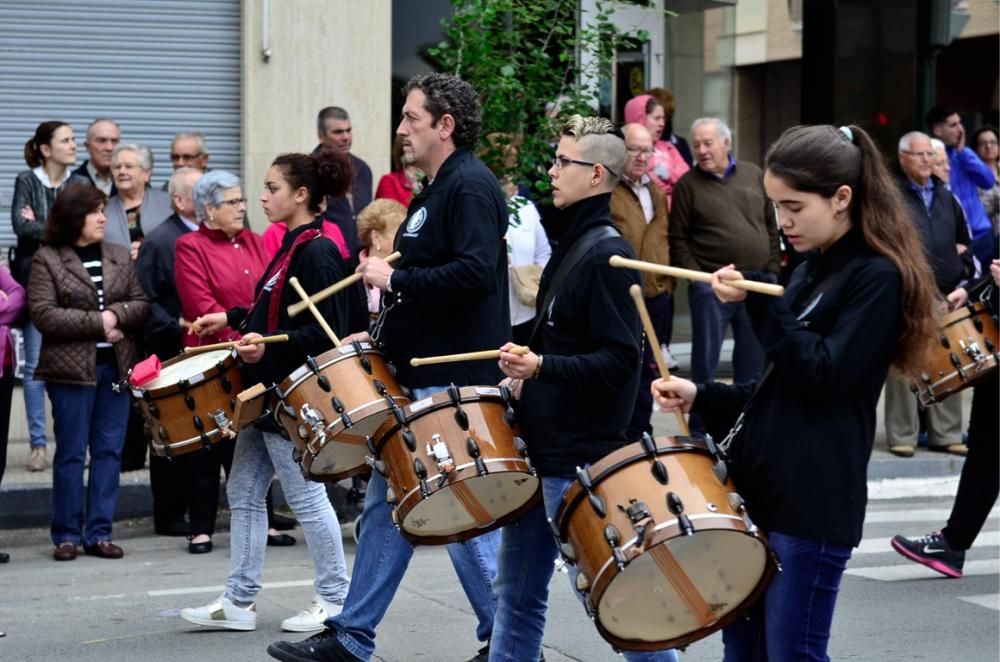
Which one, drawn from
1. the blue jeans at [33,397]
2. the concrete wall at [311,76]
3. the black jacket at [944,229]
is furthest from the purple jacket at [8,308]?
the black jacket at [944,229]

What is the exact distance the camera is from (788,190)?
398 cm

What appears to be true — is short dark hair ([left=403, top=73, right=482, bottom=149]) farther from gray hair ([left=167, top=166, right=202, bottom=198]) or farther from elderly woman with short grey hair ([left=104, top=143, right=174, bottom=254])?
elderly woman with short grey hair ([left=104, top=143, right=174, bottom=254])

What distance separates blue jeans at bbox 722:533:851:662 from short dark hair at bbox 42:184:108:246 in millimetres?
5335

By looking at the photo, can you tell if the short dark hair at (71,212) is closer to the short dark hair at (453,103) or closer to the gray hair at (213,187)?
the gray hair at (213,187)

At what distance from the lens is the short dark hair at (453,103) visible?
5.65m

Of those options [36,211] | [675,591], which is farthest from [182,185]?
[675,591]

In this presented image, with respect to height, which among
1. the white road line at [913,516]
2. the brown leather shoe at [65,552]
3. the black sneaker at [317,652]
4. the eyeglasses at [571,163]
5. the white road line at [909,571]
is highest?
the eyeglasses at [571,163]

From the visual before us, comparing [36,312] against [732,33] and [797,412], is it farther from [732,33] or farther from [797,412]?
[732,33]

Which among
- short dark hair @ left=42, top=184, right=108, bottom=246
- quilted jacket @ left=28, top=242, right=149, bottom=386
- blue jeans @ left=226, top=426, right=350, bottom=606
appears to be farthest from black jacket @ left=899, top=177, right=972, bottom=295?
blue jeans @ left=226, top=426, right=350, bottom=606

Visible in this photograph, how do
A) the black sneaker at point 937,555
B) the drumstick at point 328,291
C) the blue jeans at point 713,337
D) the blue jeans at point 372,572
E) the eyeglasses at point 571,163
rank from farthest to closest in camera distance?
the blue jeans at point 713,337, the black sneaker at point 937,555, the drumstick at point 328,291, the blue jeans at point 372,572, the eyeglasses at point 571,163

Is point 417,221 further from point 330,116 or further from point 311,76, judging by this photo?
point 311,76

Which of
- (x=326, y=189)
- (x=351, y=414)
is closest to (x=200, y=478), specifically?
(x=326, y=189)

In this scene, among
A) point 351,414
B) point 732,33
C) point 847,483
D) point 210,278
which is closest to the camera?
point 847,483

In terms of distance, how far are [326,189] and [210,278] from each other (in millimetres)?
1630
